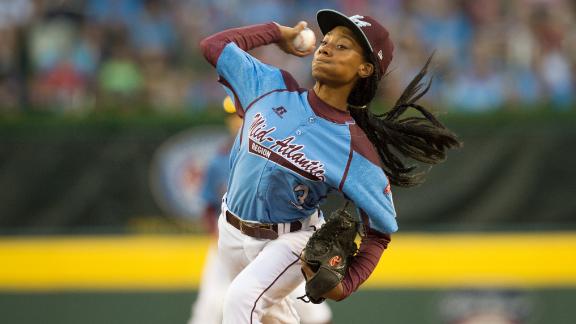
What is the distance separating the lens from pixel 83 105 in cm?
912

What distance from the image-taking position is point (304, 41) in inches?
190

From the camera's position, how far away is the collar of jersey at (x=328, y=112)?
4.53 m

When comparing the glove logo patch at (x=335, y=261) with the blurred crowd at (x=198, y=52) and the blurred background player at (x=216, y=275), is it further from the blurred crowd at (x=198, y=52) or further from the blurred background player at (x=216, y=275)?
the blurred crowd at (x=198, y=52)

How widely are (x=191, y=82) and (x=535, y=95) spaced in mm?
3437

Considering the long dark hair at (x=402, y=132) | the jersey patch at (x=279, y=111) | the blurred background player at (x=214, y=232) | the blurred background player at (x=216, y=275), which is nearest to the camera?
the jersey patch at (x=279, y=111)

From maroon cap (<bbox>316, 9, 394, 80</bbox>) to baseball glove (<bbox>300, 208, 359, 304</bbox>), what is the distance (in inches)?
28.4

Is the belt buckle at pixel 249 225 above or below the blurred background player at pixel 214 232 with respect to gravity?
above

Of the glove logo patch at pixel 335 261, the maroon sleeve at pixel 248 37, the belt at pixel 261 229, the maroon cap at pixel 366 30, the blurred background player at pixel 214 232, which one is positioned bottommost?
the blurred background player at pixel 214 232

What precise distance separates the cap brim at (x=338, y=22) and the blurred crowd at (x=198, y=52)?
462 cm

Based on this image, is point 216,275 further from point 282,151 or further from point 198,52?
point 198,52

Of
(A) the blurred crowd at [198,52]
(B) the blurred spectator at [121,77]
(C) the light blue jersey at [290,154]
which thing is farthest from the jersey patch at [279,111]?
(B) the blurred spectator at [121,77]

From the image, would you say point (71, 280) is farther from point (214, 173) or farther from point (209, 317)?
point (209, 317)

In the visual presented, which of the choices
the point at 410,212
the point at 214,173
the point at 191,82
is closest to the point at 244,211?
the point at 214,173

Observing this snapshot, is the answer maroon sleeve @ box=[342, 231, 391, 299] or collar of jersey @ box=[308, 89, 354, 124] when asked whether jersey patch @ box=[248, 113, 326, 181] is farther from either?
maroon sleeve @ box=[342, 231, 391, 299]
